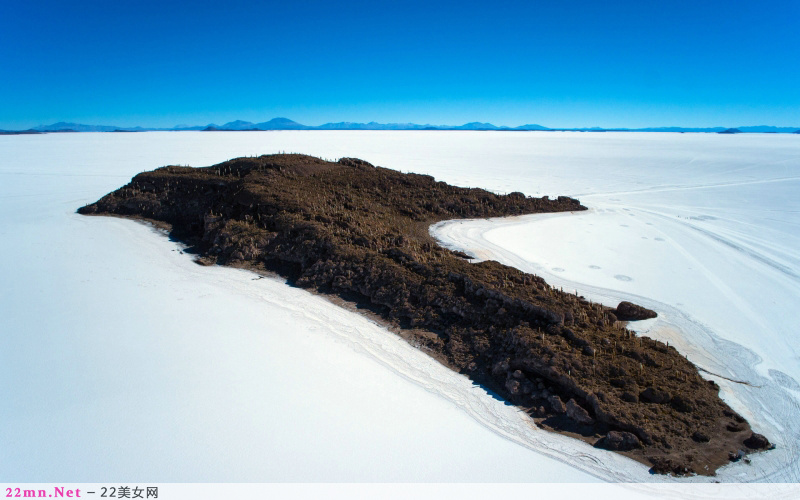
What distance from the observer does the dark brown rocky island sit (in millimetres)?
4145

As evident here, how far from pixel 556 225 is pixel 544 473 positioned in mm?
8931

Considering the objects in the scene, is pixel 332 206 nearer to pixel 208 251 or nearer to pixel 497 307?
pixel 208 251

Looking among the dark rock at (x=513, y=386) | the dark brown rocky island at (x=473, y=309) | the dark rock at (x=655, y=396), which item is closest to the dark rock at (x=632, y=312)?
the dark brown rocky island at (x=473, y=309)

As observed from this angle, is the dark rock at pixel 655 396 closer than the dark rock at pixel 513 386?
Yes

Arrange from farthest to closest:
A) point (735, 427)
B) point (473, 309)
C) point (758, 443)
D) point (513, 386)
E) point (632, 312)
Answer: point (632, 312), point (473, 309), point (513, 386), point (735, 427), point (758, 443)

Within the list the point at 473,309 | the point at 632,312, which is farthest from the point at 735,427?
the point at 473,309

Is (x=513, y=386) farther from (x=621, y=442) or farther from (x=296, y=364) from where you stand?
(x=296, y=364)

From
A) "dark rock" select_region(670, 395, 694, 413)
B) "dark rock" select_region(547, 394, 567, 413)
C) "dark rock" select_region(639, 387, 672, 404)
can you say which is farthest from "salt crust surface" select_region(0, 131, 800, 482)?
"dark rock" select_region(639, 387, 672, 404)

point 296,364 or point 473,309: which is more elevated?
point 473,309

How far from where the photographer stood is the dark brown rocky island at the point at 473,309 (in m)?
4.14

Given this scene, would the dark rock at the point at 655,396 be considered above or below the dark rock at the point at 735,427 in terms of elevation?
above

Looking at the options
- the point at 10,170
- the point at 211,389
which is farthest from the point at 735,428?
the point at 10,170

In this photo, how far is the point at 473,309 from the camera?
5957 millimetres

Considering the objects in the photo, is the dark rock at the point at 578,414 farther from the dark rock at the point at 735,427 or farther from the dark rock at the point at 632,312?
the dark rock at the point at 632,312
